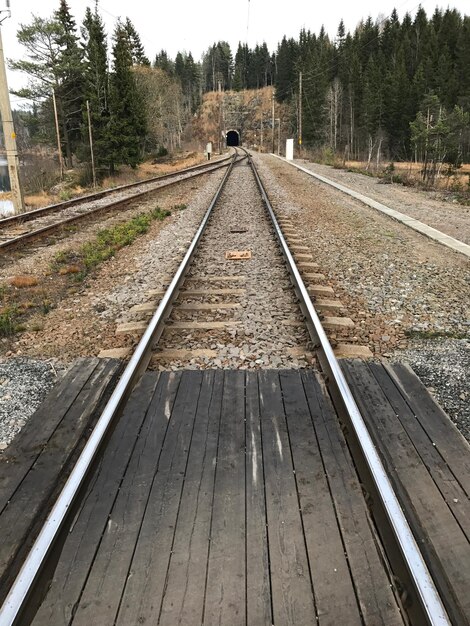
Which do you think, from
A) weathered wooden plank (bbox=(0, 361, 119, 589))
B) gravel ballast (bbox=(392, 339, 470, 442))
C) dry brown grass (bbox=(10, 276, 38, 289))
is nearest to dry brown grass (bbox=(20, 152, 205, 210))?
dry brown grass (bbox=(10, 276, 38, 289))

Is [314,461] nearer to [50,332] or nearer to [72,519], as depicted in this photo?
[72,519]

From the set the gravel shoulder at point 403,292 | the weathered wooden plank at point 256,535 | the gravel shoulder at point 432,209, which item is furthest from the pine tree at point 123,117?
the weathered wooden plank at point 256,535

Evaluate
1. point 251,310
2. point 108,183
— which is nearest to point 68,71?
point 108,183

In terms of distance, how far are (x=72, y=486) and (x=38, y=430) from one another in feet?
2.90

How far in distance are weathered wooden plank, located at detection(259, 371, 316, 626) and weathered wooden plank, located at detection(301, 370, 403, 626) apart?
22 cm

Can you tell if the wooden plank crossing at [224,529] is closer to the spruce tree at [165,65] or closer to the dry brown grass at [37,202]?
the dry brown grass at [37,202]

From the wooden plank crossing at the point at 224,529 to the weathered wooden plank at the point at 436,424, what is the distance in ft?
2.19

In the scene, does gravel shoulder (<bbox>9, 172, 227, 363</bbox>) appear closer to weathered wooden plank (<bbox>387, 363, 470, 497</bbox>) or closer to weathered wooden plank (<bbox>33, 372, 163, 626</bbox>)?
weathered wooden plank (<bbox>33, 372, 163, 626</bbox>)

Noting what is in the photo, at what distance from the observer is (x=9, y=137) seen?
14.9 meters

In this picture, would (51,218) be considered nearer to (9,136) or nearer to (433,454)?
(9,136)

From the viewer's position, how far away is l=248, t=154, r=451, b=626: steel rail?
185cm

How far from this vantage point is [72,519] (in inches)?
94.9

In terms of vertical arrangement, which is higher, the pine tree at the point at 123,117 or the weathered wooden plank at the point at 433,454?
the pine tree at the point at 123,117

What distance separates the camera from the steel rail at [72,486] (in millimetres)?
1884
